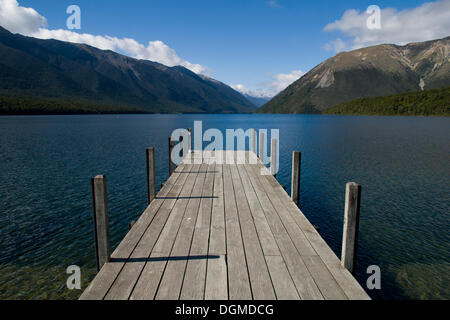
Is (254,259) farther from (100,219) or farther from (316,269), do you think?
(100,219)

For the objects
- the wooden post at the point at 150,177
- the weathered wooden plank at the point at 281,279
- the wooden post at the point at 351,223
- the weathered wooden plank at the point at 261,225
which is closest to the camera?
the weathered wooden plank at the point at 281,279

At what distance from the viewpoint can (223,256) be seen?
4855mm

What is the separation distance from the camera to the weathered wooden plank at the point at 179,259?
3839mm

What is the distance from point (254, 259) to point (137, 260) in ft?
7.00

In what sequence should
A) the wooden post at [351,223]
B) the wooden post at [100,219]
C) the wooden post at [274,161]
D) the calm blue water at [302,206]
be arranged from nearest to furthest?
the wooden post at [351,223], the wooden post at [100,219], the calm blue water at [302,206], the wooden post at [274,161]

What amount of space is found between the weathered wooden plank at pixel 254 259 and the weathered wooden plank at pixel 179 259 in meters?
1.15

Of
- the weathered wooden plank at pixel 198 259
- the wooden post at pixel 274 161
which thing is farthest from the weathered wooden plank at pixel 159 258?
the wooden post at pixel 274 161

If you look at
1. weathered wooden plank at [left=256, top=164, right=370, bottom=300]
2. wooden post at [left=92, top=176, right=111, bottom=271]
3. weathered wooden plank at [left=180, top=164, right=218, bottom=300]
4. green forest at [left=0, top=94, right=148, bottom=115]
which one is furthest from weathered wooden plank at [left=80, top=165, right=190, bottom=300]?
green forest at [left=0, top=94, right=148, bottom=115]

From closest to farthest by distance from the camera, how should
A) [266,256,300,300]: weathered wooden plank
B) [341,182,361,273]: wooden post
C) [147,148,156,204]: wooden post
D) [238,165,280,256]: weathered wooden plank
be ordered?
[266,256,300,300]: weathered wooden plank → [341,182,361,273]: wooden post → [238,165,280,256]: weathered wooden plank → [147,148,156,204]: wooden post

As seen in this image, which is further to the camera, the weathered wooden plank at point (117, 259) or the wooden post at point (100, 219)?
the wooden post at point (100, 219)

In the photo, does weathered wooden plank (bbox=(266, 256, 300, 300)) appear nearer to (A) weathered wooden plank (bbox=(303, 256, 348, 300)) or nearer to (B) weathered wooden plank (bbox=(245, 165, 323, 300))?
(B) weathered wooden plank (bbox=(245, 165, 323, 300))

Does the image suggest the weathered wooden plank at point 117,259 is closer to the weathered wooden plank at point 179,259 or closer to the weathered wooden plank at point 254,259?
the weathered wooden plank at point 179,259

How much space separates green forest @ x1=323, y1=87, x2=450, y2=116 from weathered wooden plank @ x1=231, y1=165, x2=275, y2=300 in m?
129

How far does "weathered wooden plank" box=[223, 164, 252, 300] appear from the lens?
152 inches
